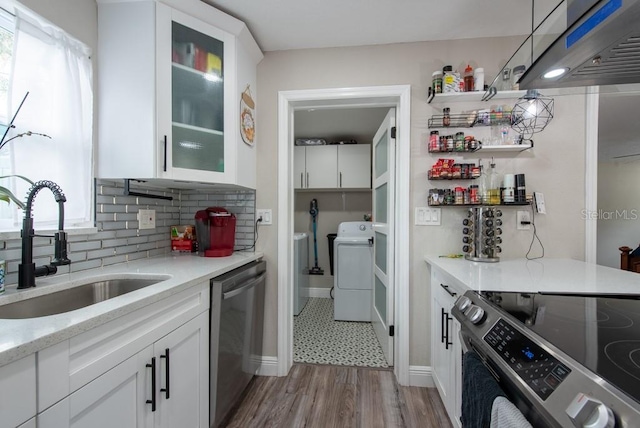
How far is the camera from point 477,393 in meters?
0.73

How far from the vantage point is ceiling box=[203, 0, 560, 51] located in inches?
57.1

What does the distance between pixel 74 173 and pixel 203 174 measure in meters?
0.58

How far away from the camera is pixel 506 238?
1.69 m

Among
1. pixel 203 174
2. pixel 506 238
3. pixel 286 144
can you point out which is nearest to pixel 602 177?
pixel 506 238

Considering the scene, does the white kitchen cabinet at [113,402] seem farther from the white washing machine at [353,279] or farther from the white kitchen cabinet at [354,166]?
the white kitchen cabinet at [354,166]

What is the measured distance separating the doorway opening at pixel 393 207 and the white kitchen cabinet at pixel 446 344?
21 centimetres

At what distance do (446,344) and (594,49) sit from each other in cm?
132

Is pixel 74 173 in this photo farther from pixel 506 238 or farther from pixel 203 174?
pixel 506 238

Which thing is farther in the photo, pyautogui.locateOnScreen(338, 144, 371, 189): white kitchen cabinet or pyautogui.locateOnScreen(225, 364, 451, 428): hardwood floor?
pyautogui.locateOnScreen(338, 144, 371, 189): white kitchen cabinet

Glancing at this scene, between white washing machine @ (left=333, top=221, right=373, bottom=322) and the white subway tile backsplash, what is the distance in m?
1.22

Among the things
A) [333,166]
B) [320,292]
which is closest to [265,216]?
[333,166]

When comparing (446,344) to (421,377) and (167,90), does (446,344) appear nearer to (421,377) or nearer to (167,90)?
(421,377)

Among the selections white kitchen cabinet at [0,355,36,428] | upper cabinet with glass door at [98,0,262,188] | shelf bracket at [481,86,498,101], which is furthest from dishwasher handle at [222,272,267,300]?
shelf bracket at [481,86,498,101]

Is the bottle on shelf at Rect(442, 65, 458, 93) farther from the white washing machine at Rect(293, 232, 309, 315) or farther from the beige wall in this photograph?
the white washing machine at Rect(293, 232, 309, 315)
